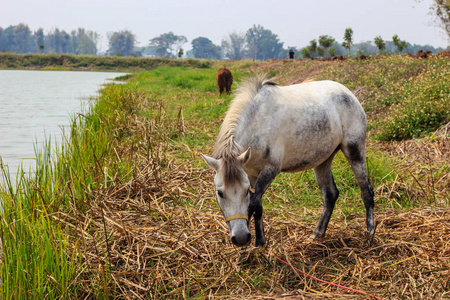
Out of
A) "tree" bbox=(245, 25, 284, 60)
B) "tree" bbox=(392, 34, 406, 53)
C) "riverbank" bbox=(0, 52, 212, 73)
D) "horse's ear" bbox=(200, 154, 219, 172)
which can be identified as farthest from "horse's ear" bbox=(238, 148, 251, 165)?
"tree" bbox=(245, 25, 284, 60)

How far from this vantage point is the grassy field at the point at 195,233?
9.73 feet

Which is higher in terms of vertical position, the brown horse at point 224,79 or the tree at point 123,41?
the tree at point 123,41

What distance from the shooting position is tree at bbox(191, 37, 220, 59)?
461 feet

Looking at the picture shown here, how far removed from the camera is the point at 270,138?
10.9 feet

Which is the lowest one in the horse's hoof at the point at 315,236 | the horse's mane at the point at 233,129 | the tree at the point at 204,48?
the horse's hoof at the point at 315,236

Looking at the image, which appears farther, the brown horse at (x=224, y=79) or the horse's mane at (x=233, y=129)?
the brown horse at (x=224, y=79)

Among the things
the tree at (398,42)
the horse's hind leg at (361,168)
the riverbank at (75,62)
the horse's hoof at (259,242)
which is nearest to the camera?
the horse's hoof at (259,242)

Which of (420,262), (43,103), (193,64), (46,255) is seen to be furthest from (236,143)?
(193,64)

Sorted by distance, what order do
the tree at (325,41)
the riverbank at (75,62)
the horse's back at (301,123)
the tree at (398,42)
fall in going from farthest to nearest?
1. the riverbank at (75,62)
2. the tree at (325,41)
3. the tree at (398,42)
4. the horse's back at (301,123)

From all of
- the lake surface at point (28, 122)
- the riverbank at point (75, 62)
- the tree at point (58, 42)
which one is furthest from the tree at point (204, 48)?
the lake surface at point (28, 122)

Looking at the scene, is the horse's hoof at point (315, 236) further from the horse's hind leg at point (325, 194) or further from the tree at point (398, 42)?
the tree at point (398, 42)

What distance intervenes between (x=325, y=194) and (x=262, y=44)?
126220 mm

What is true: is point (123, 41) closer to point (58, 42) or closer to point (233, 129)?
point (58, 42)

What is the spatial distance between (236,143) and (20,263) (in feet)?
5.46
